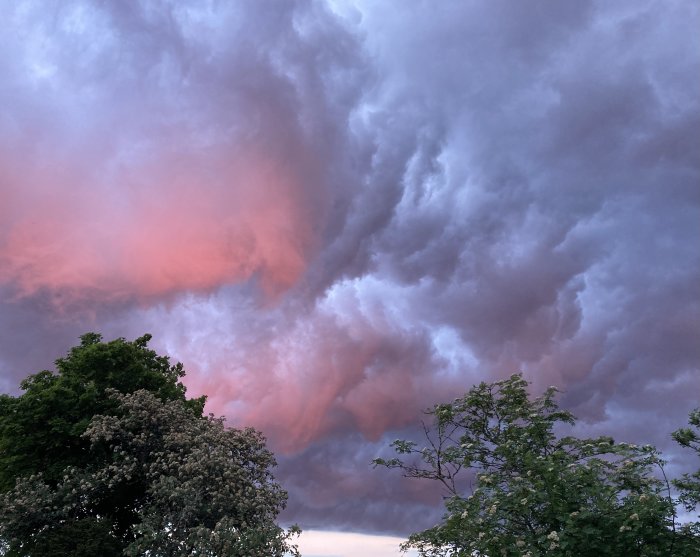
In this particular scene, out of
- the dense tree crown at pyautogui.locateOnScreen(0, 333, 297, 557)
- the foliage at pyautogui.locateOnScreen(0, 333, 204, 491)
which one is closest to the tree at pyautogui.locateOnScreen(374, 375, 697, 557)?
the dense tree crown at pyautogui.locateOnScreen(0, 333, 297, 557)

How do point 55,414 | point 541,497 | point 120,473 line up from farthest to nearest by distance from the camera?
point 55,414 < point 120,473 < point 541,497

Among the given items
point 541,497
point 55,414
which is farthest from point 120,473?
point 541,497

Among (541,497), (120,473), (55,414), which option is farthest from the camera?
(55,414)

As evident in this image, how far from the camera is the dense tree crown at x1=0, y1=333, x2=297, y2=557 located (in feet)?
83.6

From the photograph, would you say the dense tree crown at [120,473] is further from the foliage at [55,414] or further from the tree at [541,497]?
the tree at [541,497]

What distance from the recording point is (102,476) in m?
29.4

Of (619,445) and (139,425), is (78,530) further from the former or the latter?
(619,445)

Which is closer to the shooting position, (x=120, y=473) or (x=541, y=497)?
(x=541, y=497)

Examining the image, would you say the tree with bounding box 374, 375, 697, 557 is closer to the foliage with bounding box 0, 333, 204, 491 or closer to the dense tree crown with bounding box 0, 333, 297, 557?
the dense tree crown with bounding box 0, 333, 297, 557

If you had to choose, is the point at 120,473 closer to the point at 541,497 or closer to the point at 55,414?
the point at 55,414

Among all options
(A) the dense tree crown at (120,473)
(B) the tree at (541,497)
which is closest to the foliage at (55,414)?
(A) the dense tree crown at (120,473)

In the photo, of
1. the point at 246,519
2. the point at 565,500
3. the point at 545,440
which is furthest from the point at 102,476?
the point at 565,500

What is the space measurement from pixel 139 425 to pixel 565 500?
881 inches

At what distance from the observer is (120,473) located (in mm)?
29219
